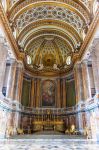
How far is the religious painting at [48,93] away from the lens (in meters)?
25.0

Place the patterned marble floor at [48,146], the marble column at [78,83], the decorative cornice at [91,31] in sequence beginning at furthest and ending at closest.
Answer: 1. the marble column at [78,83]
2. the decorative cornice at [91,31]
3. the patterned marble floor at [48,146]

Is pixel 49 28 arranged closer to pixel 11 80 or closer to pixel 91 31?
pixel 91 31

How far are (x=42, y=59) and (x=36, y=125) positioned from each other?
42.7ft

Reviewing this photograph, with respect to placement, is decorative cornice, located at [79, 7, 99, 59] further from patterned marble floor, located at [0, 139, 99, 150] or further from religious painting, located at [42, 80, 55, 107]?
patterned marble floor, located at [0, 139, 99, 150]

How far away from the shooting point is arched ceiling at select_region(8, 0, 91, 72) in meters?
18.4

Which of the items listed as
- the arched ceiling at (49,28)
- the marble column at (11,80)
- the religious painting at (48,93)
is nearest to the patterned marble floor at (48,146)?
the marble column at (11,80)

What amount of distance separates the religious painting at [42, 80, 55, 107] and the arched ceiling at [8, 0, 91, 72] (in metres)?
2.82

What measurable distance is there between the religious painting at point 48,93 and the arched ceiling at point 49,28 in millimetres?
2819

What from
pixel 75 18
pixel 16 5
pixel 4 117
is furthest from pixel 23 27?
pixel 4 117

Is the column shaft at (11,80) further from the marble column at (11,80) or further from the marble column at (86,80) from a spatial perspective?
the marble column at (86,80)

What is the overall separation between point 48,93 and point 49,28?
1148 centimetres

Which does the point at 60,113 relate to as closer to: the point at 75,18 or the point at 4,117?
the point at 4,117

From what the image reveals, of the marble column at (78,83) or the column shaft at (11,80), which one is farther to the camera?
the marble column at (78,83)

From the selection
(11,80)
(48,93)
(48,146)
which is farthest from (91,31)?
(48,93)
